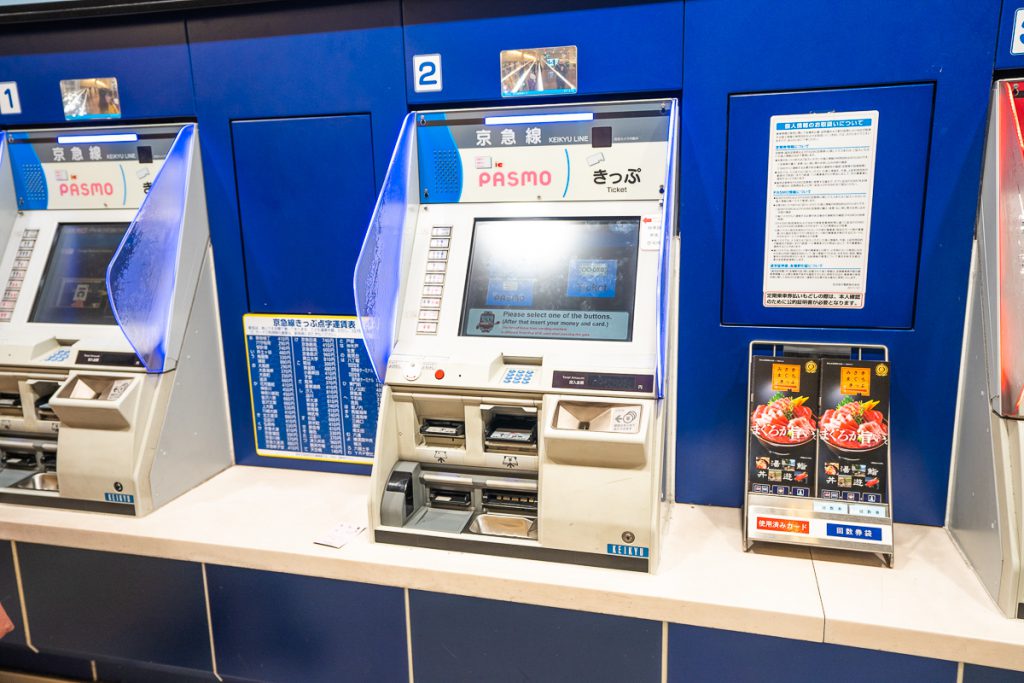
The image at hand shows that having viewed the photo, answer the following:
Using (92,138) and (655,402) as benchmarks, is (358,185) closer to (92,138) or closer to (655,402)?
(92,138)

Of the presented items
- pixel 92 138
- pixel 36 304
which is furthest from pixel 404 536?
pixel 92 138

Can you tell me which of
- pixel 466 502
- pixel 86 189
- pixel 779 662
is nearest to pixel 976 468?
pixel 779 662

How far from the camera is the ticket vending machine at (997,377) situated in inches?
70.9

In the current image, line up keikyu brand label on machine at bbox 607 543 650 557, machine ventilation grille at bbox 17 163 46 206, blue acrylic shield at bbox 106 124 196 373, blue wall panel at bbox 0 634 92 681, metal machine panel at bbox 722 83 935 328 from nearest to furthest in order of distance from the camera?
1. keikyu brand label on machine at bbox 607 543 650 557
2. metal machine panel at bbox 722 83 935 328
3. blue acrylic shield at bbox 106 124 196 373
4. machine ventilation grille at bbox 17 163 46 206
5. blue wall panel at bbox 0 634 92 681

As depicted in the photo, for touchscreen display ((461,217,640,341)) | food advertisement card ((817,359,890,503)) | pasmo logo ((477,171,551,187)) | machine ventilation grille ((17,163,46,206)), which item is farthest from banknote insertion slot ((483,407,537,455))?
machine ventilation grille ((17,163,46,206))

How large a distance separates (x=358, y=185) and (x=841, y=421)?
1.81 metres

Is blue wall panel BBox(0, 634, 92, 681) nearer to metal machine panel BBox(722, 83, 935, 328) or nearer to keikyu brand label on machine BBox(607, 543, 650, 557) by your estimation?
keikyu brand label on machine BBox(607, 543, 650, 557)

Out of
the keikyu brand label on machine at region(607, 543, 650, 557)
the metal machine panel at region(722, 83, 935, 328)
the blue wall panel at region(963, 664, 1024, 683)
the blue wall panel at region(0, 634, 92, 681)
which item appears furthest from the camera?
the blue wall panel at region(0, 634, 92, 681)

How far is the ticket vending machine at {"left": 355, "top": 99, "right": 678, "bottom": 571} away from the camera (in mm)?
2014

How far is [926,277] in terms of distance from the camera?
84.9 inches

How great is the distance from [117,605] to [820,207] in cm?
266

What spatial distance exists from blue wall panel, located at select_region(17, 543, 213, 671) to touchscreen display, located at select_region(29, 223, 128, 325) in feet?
2.78

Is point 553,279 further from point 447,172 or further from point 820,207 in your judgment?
point 820,207

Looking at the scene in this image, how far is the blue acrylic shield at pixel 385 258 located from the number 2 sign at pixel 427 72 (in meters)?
0.13
